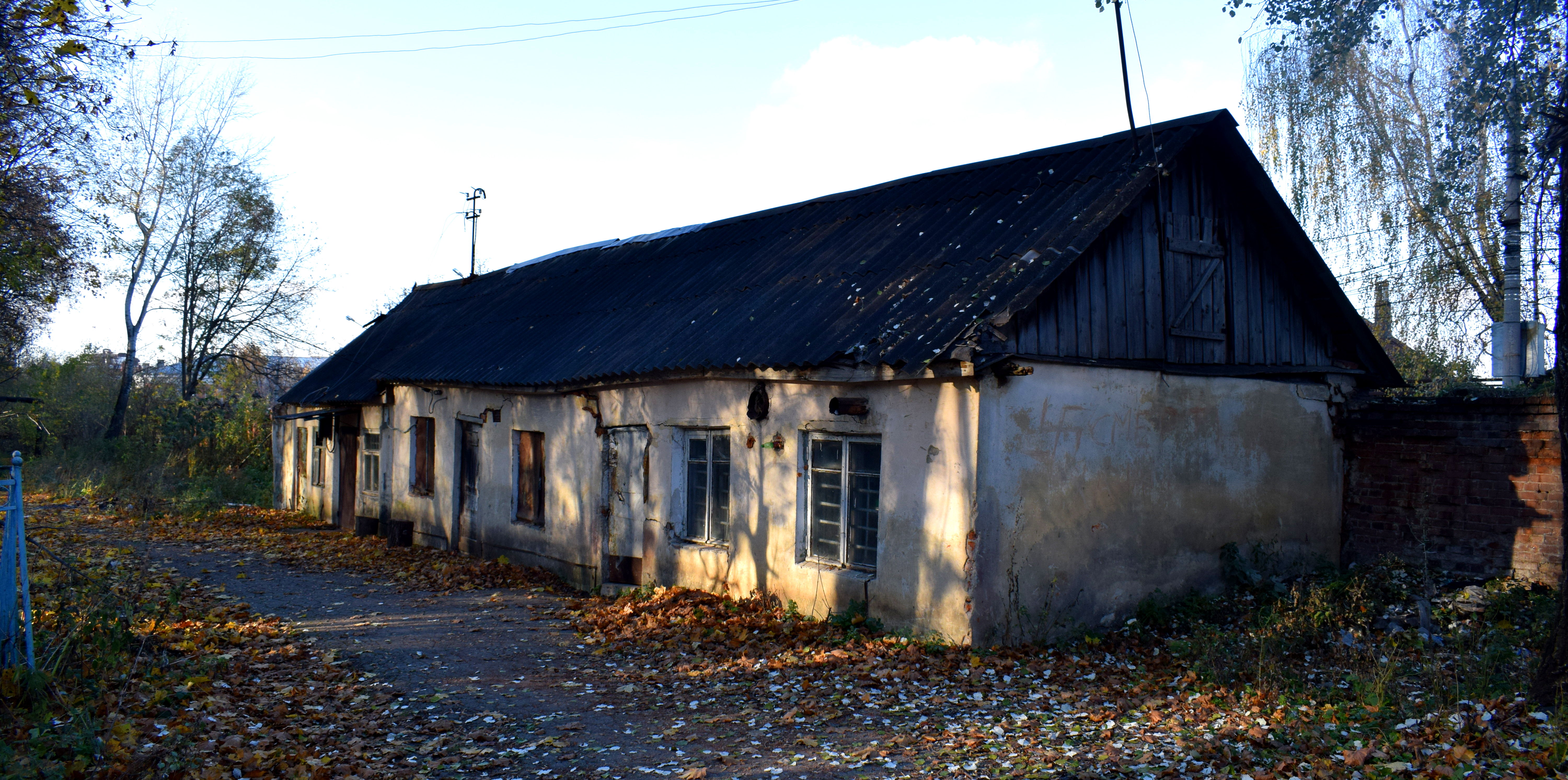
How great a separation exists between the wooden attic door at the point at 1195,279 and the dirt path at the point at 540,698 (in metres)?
5.24

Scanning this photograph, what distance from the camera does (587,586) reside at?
12102 mm

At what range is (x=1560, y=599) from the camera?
5824 mm

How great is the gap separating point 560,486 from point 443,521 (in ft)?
12.3

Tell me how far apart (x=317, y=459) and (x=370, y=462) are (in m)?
3.71

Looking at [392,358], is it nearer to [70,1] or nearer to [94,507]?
[94,507]

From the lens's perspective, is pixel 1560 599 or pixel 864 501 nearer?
pixel 1560 599

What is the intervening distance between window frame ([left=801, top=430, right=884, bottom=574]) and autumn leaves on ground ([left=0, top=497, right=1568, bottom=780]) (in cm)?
56

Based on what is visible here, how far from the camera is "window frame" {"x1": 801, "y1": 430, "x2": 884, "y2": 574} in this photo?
8.77 metres

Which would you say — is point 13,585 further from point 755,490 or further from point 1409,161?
point 1409,161

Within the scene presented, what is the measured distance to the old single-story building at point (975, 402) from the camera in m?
8.14

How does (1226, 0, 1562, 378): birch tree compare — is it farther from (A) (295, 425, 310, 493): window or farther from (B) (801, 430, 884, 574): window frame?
(A) (295, 425, 310, 493): window

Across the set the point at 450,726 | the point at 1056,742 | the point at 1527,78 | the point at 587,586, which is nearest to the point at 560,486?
the point at 587,586

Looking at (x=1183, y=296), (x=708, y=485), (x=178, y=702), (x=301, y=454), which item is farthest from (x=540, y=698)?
(x=301, y=454)

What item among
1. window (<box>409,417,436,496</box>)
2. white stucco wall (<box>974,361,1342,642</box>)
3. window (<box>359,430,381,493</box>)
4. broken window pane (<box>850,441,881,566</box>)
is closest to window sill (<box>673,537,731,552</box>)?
broken window pane (<box>850,441,881,566</box>)
